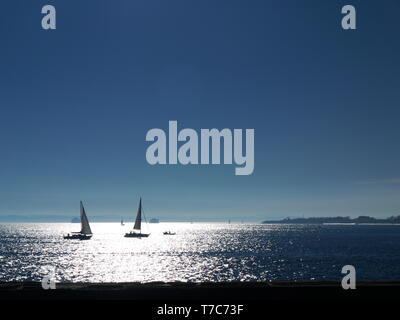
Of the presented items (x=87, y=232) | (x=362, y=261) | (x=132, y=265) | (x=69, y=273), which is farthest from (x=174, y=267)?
(x=87, y=232)

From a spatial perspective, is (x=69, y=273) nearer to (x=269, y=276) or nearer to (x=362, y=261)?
(x=269, y=276)

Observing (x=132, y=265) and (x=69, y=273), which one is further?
(x=132, y=265)

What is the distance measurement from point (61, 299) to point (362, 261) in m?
105

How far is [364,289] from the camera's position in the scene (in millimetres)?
20391

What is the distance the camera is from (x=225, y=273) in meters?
90.4

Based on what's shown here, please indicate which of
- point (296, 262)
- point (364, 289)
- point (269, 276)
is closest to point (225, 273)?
point (269, 276)

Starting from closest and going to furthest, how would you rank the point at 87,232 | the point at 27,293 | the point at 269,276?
1. the point at 27,293
2. the point at 269,276
3. the point at 87,232
